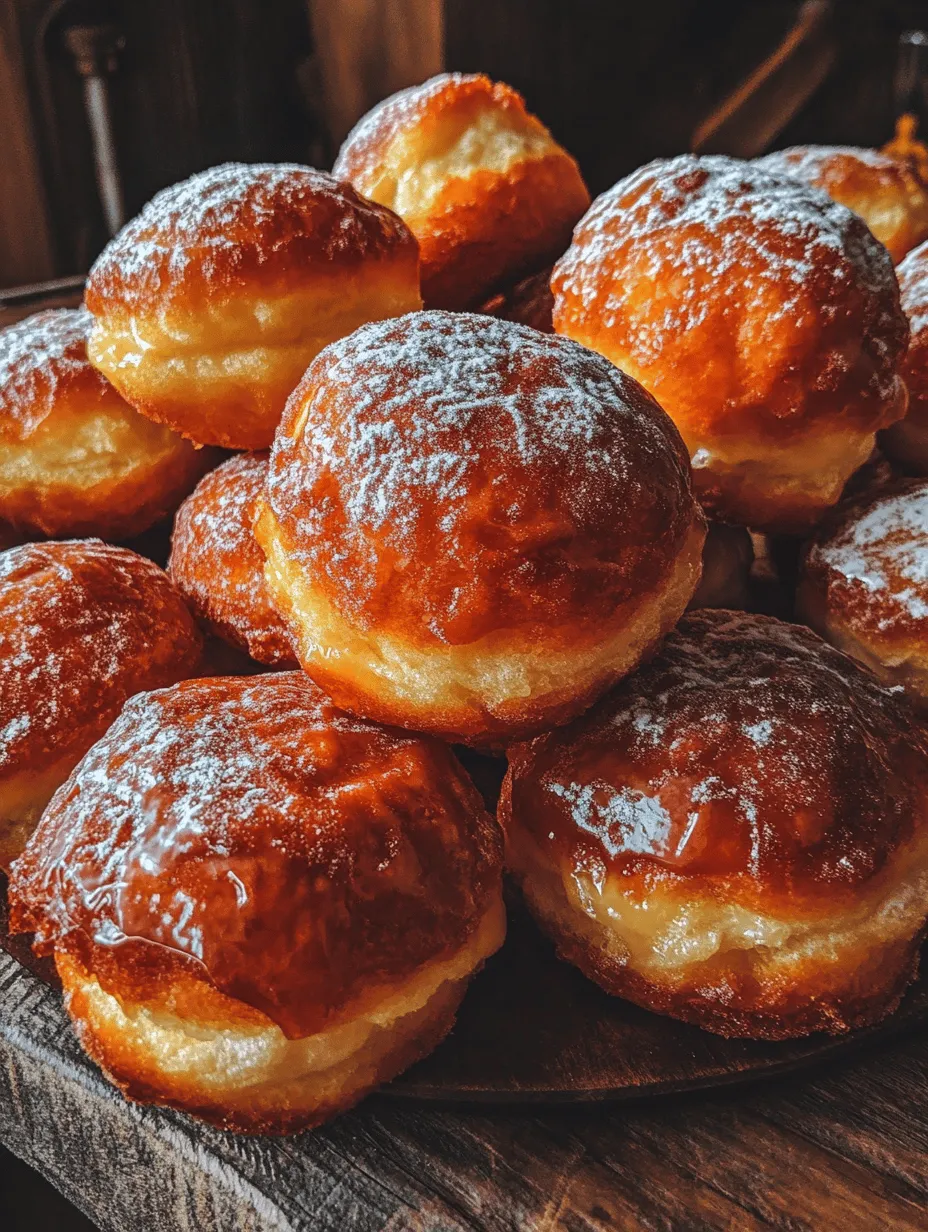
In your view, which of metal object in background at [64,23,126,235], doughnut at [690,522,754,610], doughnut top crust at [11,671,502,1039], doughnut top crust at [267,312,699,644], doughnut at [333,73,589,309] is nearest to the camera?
doughnut top crust at [11,671,502,1039]

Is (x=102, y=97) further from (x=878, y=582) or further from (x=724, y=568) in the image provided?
(x=878, y=582)

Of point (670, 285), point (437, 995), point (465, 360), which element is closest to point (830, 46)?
point (670, 285)

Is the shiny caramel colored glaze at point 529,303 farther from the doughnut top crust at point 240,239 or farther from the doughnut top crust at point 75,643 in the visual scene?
the doughnut top crust at point 75,643

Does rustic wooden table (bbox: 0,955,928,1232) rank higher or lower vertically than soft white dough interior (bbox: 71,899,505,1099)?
→ lower

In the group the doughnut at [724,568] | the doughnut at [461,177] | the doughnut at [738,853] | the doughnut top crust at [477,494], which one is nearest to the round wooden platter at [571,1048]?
the doughnut at [738,853]

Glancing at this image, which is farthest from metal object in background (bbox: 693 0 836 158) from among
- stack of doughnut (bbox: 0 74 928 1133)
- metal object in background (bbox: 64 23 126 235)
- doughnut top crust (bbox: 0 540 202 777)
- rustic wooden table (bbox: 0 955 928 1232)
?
rustic wooden table (bbox: 0 955 928 1232)

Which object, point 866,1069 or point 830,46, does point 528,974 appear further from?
point 830,46

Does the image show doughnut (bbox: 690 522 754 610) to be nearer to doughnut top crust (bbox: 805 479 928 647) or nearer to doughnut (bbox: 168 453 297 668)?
doughnut top crust (bbox: 805 479 928 647)
